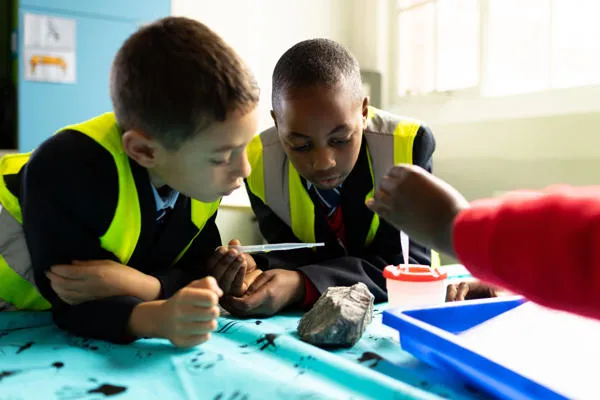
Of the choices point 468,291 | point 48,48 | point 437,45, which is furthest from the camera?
point 437,45

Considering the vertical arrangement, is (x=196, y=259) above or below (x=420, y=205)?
below

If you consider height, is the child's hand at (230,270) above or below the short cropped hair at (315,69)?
below

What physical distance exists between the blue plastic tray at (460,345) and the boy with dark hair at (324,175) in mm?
207

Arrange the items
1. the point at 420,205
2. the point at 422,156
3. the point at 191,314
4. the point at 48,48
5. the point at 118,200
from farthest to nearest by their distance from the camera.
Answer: the point at 48,48 → the point at 422,156 → the point at 118,200 → the point at 191,314 → the point at 420,205

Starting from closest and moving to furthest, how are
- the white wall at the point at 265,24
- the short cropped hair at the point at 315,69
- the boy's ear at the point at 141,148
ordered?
the boy's ear at the point at 141,148
the short cropped hair at the point at 315,69
the white wall at the point at 265,24

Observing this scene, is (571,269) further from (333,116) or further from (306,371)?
(333,116)

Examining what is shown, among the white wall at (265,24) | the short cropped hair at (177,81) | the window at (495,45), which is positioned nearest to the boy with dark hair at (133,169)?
the short cropped hair at (177,81)

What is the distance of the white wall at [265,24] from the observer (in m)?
2.57

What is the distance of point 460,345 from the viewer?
1.78ft

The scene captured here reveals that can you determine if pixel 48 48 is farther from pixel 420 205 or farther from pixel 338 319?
pixel 420 205

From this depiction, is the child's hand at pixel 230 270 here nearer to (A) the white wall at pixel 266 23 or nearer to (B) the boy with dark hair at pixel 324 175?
(B) the boy with dark hair at pixel 324 175

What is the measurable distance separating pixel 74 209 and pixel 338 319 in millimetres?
364

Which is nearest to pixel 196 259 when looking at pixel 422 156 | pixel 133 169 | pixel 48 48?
pixel 133 169

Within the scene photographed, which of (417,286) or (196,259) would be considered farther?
(196,259)
